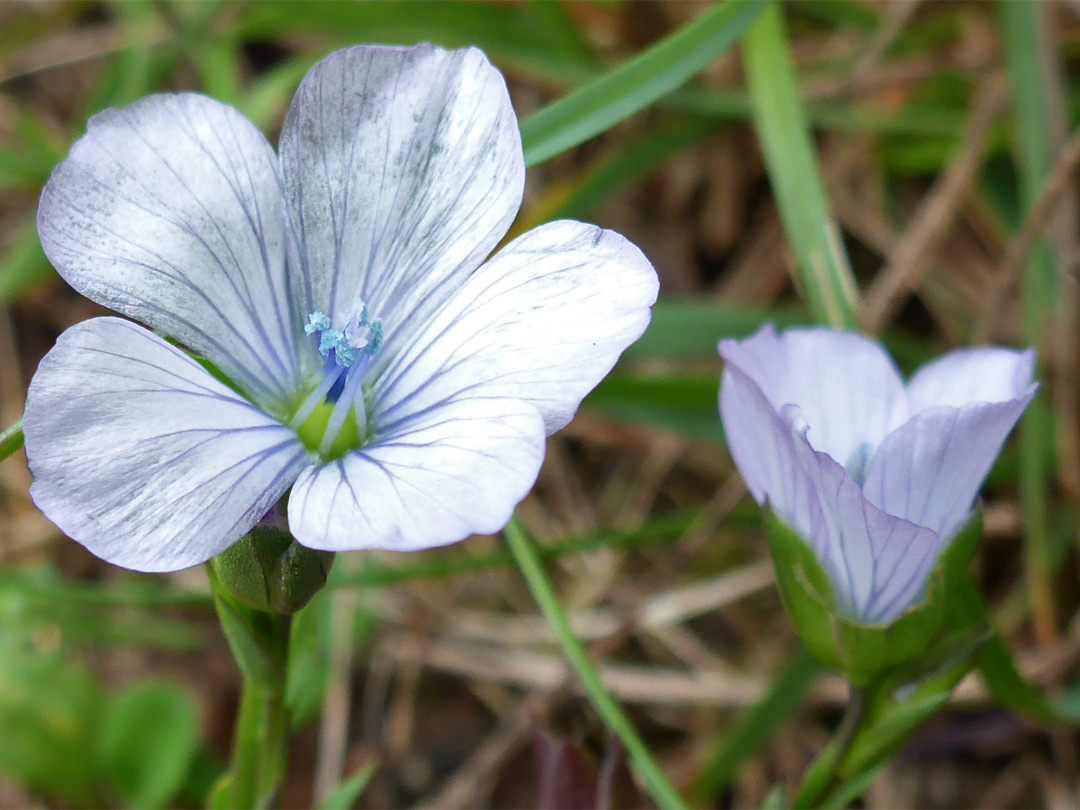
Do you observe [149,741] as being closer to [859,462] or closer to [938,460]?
[859,462]

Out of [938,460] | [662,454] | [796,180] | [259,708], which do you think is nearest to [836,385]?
[938,460]

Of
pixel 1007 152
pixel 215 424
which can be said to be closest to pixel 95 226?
pixel 215 424

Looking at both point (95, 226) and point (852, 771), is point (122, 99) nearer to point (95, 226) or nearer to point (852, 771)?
point (95, 226)

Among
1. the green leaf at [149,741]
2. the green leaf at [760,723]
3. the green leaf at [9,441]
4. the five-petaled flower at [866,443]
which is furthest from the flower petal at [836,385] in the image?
the green leaf at [149,741]

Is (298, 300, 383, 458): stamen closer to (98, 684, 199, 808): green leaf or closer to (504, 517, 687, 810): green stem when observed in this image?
(504, 517, 687, 810): green stem

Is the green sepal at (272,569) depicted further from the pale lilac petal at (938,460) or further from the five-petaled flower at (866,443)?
the pale lilac petal at (938,460)
